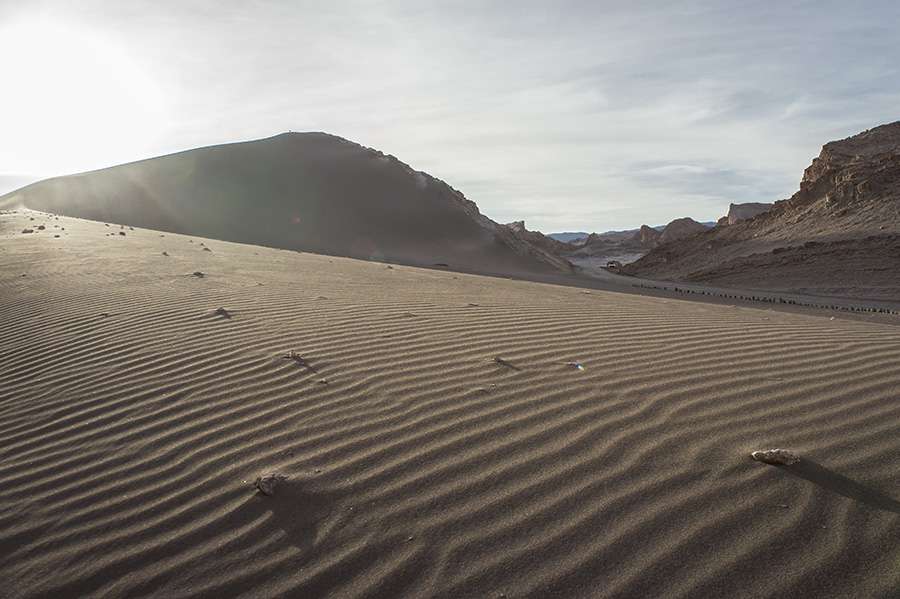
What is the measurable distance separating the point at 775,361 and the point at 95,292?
7269mm

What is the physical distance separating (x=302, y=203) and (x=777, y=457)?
109 feet

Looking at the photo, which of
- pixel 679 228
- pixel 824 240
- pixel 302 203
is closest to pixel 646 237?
pixel 679 228

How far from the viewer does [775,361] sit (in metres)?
4.15

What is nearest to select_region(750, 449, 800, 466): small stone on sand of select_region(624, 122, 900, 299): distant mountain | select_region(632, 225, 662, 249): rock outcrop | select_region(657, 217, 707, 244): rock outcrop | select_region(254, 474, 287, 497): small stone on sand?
select_region(254, 474, 287, 497): small stone on sand

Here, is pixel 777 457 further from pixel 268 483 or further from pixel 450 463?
pixel 268 483

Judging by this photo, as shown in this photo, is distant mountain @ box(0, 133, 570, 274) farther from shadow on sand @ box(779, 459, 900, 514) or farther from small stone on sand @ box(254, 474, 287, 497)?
small stone on sand @ box(254, 474, 287, 497)

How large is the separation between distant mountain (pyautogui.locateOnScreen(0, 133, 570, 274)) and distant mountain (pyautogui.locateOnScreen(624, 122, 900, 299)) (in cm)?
729

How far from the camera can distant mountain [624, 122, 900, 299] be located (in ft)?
67.8

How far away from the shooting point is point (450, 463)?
9.41 feet

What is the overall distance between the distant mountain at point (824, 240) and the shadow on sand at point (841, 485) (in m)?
19.3

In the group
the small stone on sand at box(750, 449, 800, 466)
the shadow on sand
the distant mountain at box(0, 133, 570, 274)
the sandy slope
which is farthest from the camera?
the distant mountain at box(0, 133, 570, 274)

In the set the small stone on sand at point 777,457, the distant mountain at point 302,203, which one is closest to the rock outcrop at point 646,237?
the distant mountain at point 302,203

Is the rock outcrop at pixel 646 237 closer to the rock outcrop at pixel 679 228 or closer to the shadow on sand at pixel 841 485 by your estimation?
the rock outcrop at pixel 679 228

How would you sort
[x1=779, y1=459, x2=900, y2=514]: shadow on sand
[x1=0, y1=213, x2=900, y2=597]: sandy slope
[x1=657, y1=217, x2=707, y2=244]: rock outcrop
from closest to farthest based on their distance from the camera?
[x1=0, y1=213, x2=900, y2=597]: sandy slope
[x1=779, y1=459, x2=900, y2=514]: shadow on sand
[x1=657, y1=217, x2=707, y2=244]: rock outcrop
